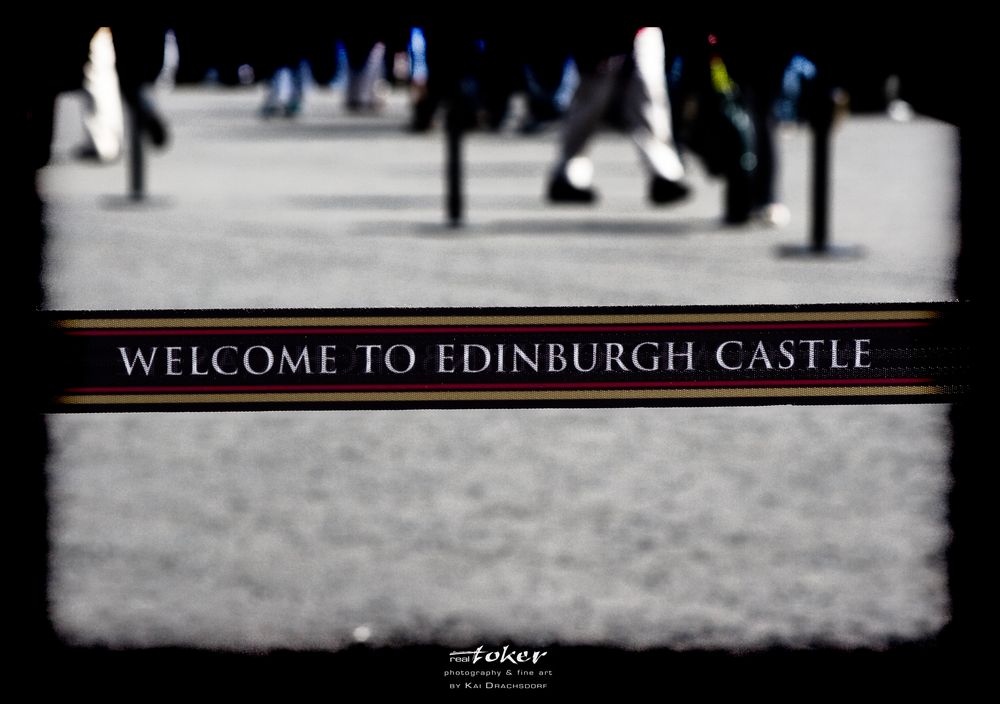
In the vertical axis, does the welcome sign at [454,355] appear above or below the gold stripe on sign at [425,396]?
above

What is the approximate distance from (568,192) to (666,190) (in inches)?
31.7

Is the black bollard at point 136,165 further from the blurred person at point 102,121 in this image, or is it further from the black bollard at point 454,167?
the blurred person at point 102,121

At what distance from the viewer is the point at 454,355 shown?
272 centimetres

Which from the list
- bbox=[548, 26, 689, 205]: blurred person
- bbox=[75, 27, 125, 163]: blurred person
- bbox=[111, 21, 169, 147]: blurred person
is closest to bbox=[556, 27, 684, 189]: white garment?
bbox=[548, 26, 689, 205]: blurred person

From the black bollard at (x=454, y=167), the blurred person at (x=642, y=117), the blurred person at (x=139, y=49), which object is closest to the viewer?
the blurred person at (x=139, y=49)

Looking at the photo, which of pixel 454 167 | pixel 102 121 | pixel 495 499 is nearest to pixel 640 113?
pixel 454 167

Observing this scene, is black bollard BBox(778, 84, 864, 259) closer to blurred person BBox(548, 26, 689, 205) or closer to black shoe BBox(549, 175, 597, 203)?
blurred person BBox(548, 26, 689, 205)

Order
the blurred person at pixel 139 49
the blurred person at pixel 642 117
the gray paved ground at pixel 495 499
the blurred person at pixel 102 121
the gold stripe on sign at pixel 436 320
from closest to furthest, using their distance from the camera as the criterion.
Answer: the blurred person at pixel 139 49
the gold stripe on sign at pixel 436 320
the gray paved ground at pixel 495 499
the blurred person at pixel 642 117
the blurred person at pixel 102 121

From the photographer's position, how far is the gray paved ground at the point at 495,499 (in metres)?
3.81

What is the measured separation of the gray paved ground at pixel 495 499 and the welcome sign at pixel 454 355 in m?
0.99

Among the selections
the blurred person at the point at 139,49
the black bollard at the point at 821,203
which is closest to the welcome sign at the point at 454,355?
the blurred person at the point at 139,49

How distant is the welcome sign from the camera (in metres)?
2.71

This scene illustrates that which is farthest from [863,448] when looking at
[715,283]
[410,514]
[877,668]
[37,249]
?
[37,249]

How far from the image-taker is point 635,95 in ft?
36.0
